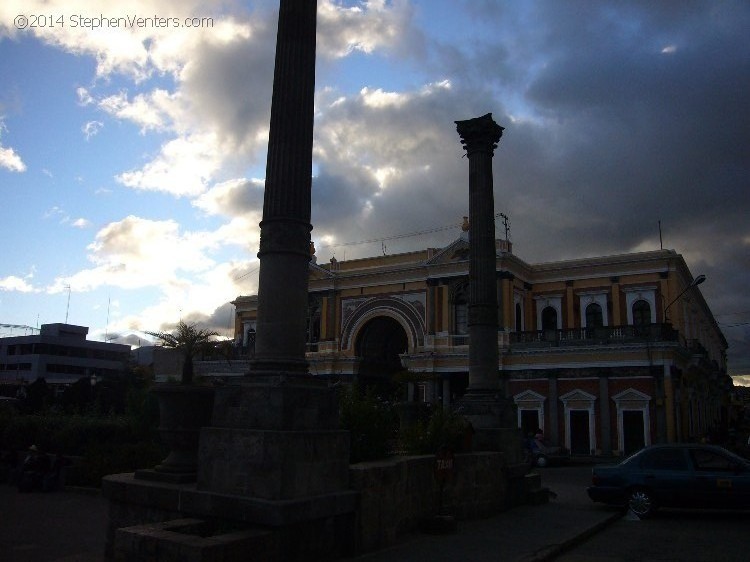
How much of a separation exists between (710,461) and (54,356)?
79380 mm

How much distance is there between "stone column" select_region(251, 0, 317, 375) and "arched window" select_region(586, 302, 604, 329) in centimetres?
3418

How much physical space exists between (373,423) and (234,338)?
4450cm

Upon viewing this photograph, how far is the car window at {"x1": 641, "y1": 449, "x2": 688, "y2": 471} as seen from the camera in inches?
471

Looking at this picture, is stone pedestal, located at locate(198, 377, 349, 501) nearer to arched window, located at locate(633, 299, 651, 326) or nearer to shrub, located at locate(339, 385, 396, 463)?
shrub, located at locate(339, 385, 396, 463)

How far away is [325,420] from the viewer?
23.4 ft

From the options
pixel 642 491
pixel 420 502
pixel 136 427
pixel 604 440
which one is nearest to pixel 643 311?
pixel 604 440

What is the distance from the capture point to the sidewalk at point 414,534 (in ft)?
25.1

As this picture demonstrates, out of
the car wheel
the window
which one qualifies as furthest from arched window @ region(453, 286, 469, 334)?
the car wheel

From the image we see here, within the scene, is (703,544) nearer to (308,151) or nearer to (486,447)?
(486,447)

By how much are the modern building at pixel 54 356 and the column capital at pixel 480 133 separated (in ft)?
218

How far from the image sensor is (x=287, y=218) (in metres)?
7.53

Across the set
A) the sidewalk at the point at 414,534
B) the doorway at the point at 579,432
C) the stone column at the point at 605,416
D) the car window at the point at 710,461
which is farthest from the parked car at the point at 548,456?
the car window at the point at 710,461

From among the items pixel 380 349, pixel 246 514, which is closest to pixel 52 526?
pixel 246 514

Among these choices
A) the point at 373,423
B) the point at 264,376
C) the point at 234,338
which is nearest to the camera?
the point at 264,376
